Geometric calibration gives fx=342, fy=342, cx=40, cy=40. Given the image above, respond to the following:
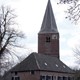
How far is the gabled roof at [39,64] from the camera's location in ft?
227

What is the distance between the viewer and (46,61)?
7550 centimetres

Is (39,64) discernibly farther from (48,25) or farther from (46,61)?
(48,25)

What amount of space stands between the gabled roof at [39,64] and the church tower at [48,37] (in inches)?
95.4

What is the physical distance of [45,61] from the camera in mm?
74875

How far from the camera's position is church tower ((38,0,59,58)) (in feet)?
269

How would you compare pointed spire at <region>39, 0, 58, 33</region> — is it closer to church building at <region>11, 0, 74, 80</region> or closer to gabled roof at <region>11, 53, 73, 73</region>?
church building at <region>11, 0, 74, 80</region>

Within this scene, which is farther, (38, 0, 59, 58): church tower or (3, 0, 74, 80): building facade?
(38, 0, 59, 58): church tower

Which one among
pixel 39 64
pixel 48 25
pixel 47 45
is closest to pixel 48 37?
pixel 47 45

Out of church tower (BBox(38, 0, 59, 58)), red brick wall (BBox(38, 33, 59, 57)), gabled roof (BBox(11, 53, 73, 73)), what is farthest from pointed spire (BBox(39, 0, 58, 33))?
gabled roof (BBox(11, 53, 73, 73))

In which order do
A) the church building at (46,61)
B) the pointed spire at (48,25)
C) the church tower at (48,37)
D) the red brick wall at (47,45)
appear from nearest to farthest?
the church building at (46,61) < the red brick wall at (47,45) < the church tower at (48,37) < the pointed spire at (48,25)

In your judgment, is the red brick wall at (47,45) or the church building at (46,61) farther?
the red brick wall at (47,45)

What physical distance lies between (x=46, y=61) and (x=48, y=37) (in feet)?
28.7

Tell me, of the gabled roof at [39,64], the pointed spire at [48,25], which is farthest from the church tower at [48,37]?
the gabled roof at [39,64]

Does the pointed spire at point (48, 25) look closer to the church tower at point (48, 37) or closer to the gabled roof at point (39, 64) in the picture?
the church tower at point (48, 37)
